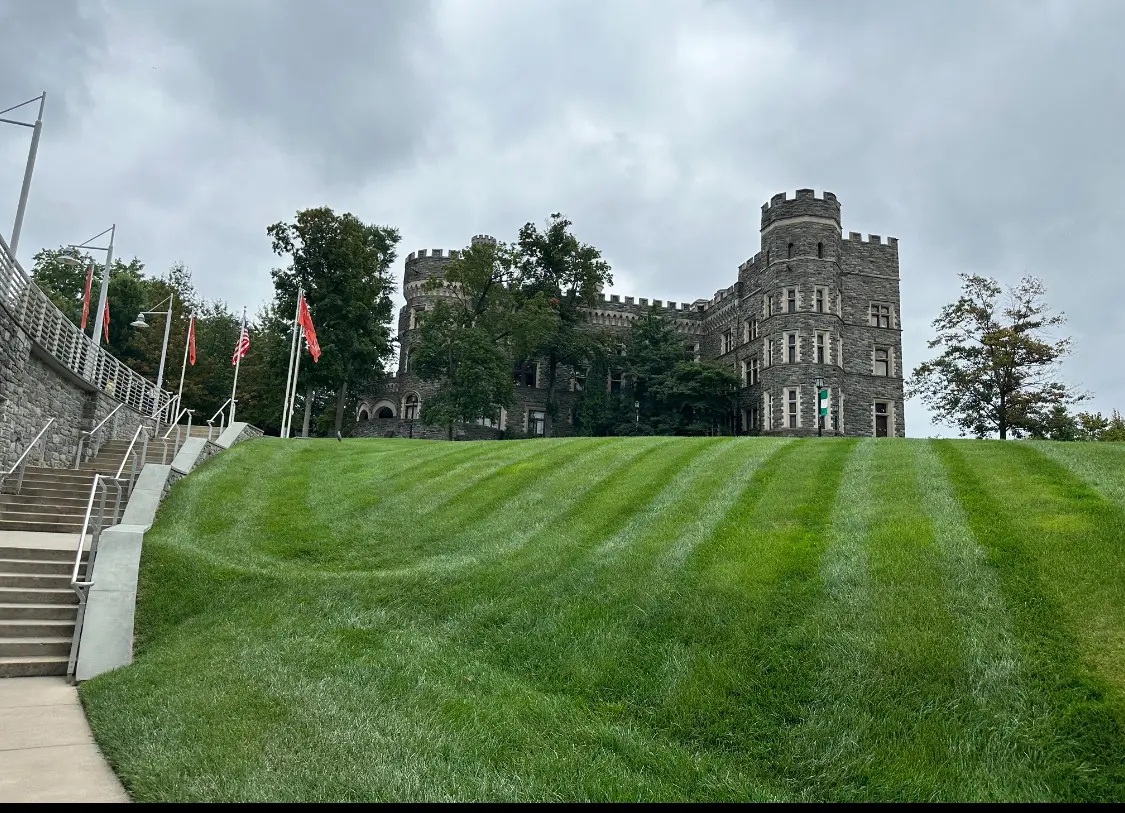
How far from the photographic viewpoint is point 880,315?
4406 centimetres

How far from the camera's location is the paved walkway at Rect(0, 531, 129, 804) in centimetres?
459

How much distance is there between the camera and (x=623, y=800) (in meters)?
4.32

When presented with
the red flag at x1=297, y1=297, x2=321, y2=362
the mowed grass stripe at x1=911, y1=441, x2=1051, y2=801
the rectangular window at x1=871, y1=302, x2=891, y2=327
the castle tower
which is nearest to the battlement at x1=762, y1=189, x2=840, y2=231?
the castle tower

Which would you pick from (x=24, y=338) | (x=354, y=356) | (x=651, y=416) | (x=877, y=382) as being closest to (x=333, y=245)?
(x=354, y=356)

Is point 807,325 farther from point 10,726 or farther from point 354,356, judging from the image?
point 10,726

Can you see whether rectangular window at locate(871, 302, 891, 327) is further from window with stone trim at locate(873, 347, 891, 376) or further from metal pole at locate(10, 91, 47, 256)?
metal pole at locate(10, 91, 47, 256)

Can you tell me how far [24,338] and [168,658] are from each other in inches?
446

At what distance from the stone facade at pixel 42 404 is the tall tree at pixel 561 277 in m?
27.6

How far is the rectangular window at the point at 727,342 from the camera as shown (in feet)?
156

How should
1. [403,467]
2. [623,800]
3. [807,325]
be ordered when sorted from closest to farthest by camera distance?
[623,800], [403,467], [807,325]

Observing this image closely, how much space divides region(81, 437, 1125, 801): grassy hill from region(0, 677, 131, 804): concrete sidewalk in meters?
0.18

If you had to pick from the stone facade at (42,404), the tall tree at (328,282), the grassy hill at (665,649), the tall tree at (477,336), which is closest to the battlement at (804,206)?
the tall tree at (477,336)

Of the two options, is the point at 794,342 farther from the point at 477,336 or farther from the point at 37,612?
the point at 37,612

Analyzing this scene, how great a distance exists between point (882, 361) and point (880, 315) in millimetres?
2801
